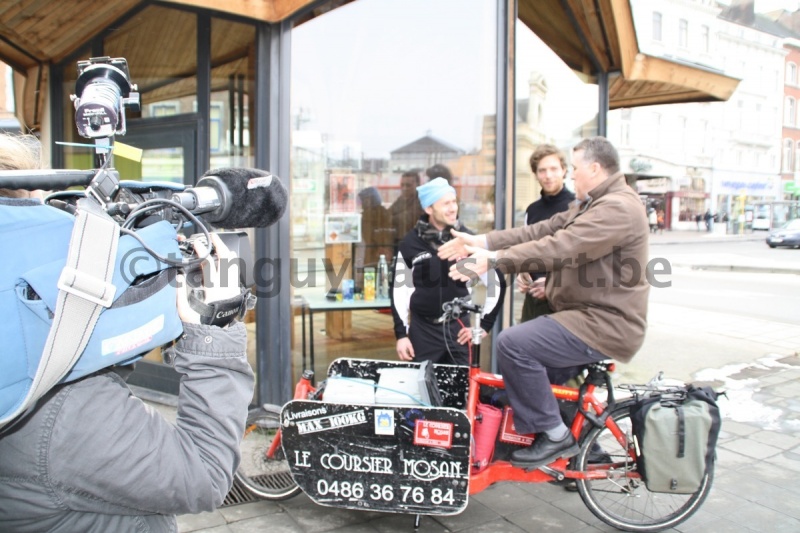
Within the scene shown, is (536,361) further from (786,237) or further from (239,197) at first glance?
(786,237)

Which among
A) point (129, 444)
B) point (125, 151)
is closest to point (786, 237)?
point (125, 151)

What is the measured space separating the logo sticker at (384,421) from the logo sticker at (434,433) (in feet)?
0.44

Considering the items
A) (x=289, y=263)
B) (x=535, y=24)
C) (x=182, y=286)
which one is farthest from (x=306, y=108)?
(x=182, y=286)

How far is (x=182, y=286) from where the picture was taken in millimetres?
1199

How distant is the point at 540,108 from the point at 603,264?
2.93 metres

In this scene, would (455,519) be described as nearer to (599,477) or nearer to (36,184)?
(599,477)

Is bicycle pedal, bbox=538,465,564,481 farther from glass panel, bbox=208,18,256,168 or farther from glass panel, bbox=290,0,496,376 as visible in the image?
glass panel, bbox=208,18,256,168

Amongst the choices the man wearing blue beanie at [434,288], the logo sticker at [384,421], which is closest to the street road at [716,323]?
the man wearing blue beanie at [434,288]

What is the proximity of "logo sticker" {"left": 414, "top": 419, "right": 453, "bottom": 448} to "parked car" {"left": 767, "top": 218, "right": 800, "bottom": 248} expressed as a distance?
3076 centimetres

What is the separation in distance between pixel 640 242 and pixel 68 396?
2.87m

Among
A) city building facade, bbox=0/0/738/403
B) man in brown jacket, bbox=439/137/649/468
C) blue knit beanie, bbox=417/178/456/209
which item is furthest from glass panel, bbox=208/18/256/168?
man in brown jacket, bbox=439/137/649/468

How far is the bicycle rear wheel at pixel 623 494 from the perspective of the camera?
338 centimetres

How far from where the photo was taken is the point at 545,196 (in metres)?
4.59

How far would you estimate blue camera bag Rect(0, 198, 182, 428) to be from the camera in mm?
921
